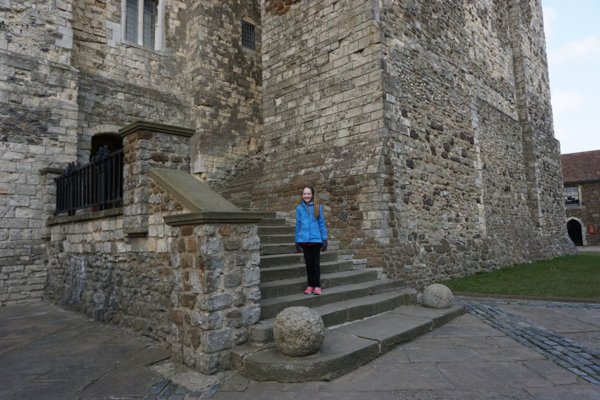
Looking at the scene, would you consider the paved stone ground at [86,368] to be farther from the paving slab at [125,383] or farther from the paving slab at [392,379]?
the paving slab at [392,379]

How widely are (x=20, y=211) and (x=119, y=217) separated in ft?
13.1

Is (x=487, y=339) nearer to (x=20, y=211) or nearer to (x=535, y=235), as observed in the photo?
(x=20, y=211)

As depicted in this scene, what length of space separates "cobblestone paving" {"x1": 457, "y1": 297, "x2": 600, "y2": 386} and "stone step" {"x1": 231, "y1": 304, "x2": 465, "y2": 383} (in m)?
1.04

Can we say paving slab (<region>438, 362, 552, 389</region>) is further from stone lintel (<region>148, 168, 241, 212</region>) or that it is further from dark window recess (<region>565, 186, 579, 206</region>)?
dark window recess (<region>565, 186, 579, 206</region>)

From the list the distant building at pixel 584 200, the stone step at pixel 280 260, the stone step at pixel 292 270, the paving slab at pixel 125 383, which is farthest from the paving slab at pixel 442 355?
the distant building at pixel 584 200

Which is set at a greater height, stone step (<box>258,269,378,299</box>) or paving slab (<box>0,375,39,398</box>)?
stone step (<box>258,269,378,299</box>)

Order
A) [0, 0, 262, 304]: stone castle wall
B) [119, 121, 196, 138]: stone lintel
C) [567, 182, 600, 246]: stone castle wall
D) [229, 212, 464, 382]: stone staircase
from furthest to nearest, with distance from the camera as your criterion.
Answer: [567, 182, 600, 246]: stone castle wall → [0, 0, 262, 304]: stone castle wall → [119, 121, 196, 138]: stone lintel → [229, 212, 464, 382]: stone staircase

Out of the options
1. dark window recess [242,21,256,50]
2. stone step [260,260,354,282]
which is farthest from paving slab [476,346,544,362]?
dark window recess [242,21,256,50]

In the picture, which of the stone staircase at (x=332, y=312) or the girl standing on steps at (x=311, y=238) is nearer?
the stone staircase at (x=332, y=312)

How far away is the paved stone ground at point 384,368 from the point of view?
10.7 ft

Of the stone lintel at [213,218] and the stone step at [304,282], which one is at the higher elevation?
the stone lintel at [213,218]

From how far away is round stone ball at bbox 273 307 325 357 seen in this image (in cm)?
362

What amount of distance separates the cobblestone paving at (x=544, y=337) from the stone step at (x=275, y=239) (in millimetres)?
3214

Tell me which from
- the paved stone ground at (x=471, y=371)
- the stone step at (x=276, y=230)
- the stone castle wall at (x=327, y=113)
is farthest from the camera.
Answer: the stone castle wall at (x=327, y=113)
